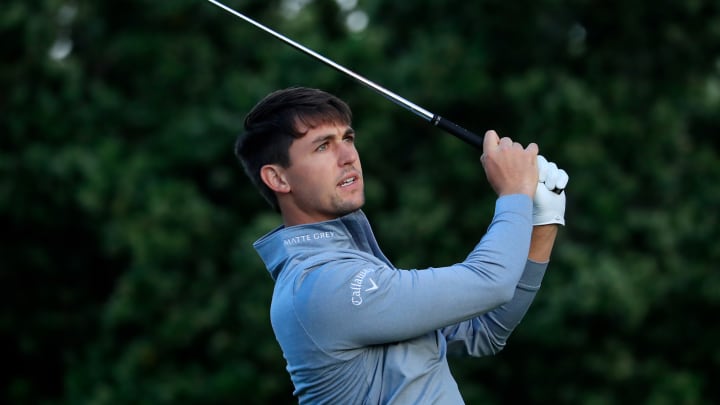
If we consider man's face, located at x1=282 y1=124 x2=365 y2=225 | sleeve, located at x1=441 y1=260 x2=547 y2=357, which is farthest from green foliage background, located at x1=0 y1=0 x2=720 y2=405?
man's face, located at x1=282 y1=124 x2=365 y2=225

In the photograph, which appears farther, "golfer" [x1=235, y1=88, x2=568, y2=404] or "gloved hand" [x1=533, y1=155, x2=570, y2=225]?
"gloved hand" [x1=533, y1=155, x2=570, y2=225]

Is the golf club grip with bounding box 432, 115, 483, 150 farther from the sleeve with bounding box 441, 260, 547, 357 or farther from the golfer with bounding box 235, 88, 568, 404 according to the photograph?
the sleeve with bounding box 441, 260, 547, 357

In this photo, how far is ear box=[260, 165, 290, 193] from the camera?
2693 millimetres

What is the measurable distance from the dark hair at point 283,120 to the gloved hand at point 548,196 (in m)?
0.53

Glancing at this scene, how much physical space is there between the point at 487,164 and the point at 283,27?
7.56m

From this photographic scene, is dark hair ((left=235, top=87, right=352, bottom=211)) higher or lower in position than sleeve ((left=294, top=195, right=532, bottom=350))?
higher

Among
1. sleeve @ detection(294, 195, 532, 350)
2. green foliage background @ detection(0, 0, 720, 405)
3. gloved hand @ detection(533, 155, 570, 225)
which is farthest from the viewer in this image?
green foliage background @ detection(0, 0, 720, 405)

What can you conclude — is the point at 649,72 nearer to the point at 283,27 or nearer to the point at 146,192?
the point at 283,27

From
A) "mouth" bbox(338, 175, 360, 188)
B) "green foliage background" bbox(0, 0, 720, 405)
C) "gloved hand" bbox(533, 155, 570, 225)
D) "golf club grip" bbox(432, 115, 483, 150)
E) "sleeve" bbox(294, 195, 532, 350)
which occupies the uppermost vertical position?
"green foliage background" bbox(0, 0, 720, 405)

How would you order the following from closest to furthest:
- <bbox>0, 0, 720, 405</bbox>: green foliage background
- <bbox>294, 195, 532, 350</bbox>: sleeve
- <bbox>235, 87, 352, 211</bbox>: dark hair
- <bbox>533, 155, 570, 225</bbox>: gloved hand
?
<bbox>294, 195, 532, 350</bbox>: sleeve, <bbox>533, 155, 570, 225</bbox>: gloved hand, <bbox>235, 87, 352, 211</bbox>: dark hair, <bbox>0, 0, 720, 405</bbox>: green foliage background

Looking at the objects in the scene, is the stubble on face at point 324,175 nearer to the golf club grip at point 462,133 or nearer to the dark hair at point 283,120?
the dark hair at point 283,120

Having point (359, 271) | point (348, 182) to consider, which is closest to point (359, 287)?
point (359, 271)

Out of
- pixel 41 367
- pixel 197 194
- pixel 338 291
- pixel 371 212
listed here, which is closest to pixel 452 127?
pixel 338 291

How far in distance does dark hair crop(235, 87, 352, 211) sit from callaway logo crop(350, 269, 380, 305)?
429 millimetres
